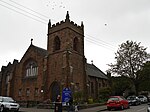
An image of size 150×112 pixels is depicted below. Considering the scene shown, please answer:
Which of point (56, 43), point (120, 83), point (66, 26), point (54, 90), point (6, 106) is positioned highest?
point (66, 26)

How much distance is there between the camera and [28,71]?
4088 cm

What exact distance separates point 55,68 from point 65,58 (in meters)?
2.69

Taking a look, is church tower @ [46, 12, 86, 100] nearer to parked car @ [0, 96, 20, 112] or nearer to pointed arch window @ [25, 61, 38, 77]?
pointed arch window @ [25, 61, 38, 77]

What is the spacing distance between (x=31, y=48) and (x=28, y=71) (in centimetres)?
444

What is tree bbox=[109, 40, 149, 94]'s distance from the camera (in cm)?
4044

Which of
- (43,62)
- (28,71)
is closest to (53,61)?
(43,62)

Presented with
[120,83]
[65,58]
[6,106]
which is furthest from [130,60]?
[6,106]

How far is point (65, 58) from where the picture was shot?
32.8m

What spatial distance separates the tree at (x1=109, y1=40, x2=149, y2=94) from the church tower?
8560 mm

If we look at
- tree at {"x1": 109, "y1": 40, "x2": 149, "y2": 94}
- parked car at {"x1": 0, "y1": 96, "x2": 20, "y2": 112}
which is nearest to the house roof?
tree at {"x1": 109, "y1": 40, "x2": 149, "y2": 94}

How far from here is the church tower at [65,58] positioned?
3228 centimetres

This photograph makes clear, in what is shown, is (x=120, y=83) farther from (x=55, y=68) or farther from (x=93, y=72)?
(x=55, y=68)

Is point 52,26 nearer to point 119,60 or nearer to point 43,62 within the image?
point 43,62

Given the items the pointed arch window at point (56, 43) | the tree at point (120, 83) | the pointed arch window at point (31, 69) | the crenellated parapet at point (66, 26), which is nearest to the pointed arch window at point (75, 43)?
the crenellated parapet at point (66, 26)
